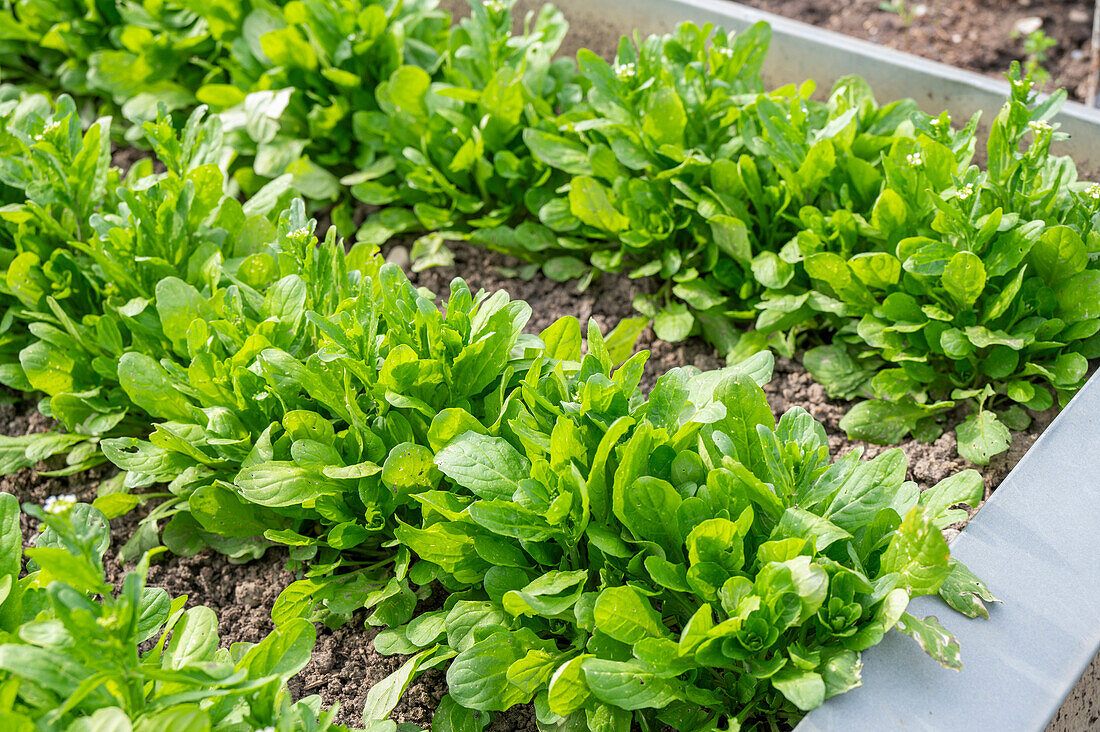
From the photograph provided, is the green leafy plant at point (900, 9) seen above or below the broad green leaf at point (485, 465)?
above

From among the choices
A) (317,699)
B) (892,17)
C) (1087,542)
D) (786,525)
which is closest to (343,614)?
(317,699)

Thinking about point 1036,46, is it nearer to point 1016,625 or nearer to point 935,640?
point 1016,625

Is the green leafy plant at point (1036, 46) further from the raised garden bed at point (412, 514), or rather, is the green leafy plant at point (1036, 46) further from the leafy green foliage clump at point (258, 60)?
the leafy green foliage clump at point (258, 60)

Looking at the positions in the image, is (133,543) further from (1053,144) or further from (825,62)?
(1053,144)

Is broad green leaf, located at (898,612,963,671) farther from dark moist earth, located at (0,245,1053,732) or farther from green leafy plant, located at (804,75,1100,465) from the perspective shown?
green leafy plant, located at (804,75,1100,465)

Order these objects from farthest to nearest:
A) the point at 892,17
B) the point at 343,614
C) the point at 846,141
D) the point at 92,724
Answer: the point at 892,17
the point at 846,141
the point at 343,614
the point at 92,724

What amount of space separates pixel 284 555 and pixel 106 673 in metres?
0.86

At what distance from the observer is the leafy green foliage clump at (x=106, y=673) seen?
1361 millimetres

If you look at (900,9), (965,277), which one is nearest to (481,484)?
(965,277)

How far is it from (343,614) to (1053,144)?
2.26m

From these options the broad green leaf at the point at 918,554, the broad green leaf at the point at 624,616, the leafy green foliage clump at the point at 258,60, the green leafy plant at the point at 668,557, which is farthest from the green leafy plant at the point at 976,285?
the leafy green foliage clump at the point at 258,60

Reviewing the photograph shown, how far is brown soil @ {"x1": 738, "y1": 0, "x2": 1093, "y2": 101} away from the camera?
12.1 feet

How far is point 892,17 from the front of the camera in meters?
3.97

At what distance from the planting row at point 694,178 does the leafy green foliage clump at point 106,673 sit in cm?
143
